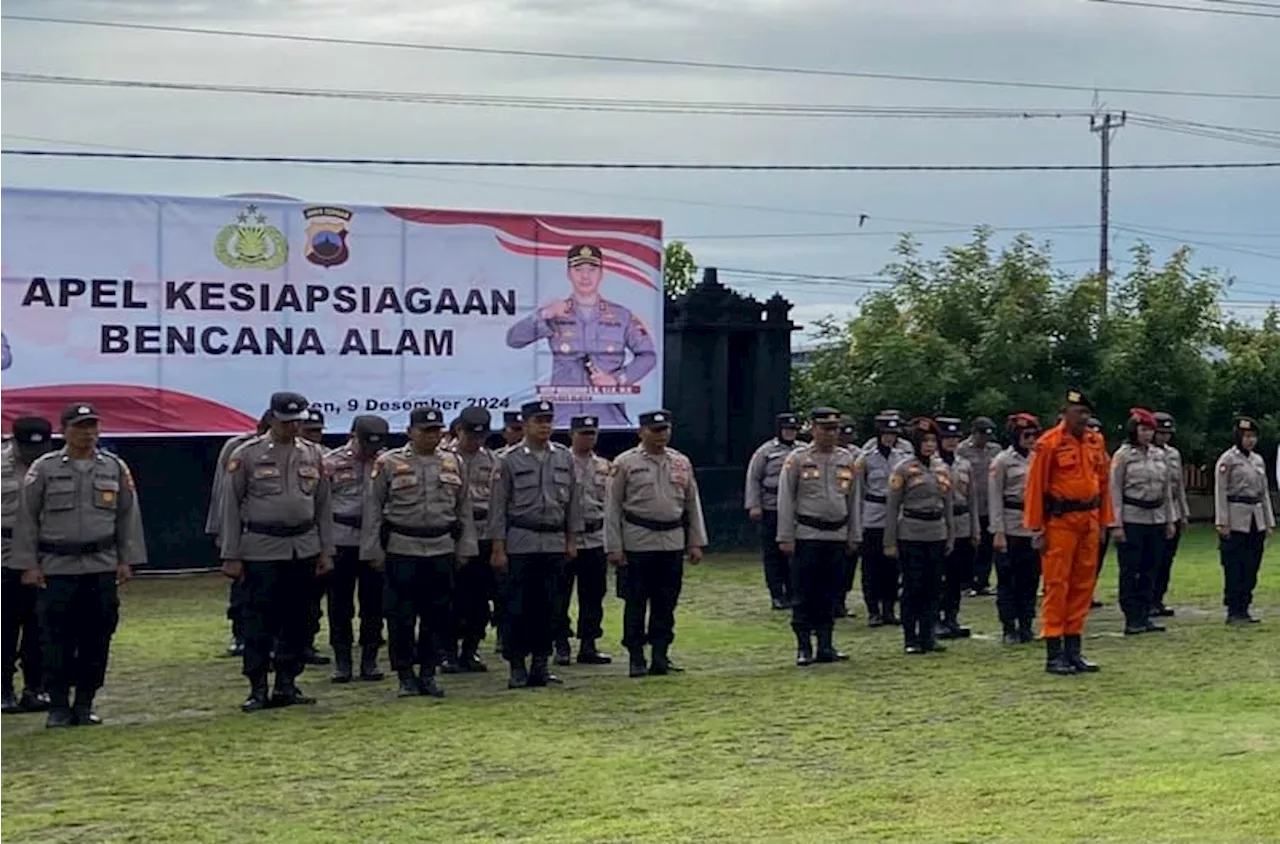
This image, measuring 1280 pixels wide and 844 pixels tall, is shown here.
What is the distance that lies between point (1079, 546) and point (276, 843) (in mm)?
6873

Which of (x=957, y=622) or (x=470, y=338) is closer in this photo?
(x=957, y=622)

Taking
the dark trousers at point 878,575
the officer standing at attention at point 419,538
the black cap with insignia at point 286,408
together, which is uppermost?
the black cap with insignia at point 286,408

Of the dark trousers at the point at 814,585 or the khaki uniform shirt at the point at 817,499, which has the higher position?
the khaki uniform shirt at the point at 817,499

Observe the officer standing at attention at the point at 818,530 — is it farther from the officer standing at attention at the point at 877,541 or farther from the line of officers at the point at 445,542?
the officer standing at attention at the point at 877,541

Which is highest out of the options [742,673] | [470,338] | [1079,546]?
[470,338]

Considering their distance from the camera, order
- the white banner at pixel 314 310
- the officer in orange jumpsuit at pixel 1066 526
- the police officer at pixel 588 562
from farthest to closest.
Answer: the white banner at pixel 314 310
the police officer at pixel 588 562
the officer in orange jumpsuit at pixel 1066 526

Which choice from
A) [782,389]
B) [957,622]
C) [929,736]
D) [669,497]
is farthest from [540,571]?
[782,389]

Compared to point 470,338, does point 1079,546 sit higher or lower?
lower

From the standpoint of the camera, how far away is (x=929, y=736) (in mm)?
10508

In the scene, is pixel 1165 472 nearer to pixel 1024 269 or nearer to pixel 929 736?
pixel 929 736

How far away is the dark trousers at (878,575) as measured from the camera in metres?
16.8

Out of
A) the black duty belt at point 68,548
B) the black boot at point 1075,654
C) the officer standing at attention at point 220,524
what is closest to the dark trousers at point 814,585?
the black boot at point 1075,654

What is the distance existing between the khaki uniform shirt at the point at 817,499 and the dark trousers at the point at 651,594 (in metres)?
0.98

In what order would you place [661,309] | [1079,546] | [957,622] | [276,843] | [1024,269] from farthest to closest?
[1024,269], [661,309], [957,622], [1079,546], [276,843]
